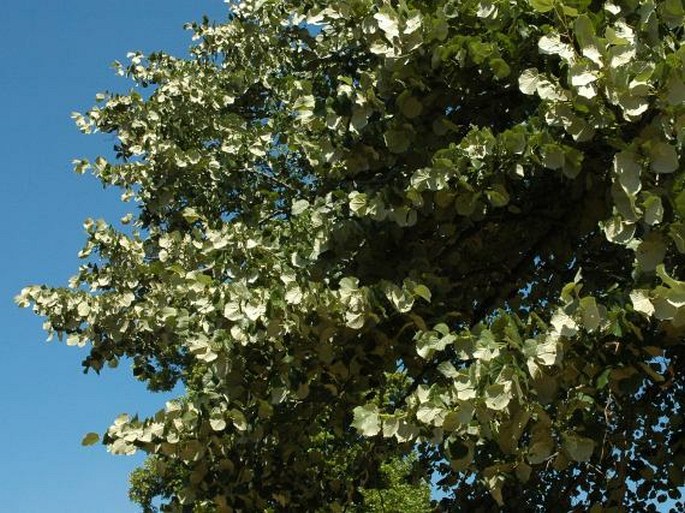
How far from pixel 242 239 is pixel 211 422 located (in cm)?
179

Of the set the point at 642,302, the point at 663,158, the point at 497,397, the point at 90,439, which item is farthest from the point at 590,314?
the point at 90,439

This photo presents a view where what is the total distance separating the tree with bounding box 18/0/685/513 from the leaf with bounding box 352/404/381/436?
2 centimetres

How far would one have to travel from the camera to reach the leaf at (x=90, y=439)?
7.74m

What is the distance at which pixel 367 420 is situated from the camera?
6.35 m

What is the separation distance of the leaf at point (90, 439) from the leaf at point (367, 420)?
2.53 m

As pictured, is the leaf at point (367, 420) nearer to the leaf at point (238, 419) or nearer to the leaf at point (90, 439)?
the leaf at point (238, 419)

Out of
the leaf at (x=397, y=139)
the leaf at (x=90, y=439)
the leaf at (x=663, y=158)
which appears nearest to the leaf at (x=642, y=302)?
the leaf at (x=663, y=158)

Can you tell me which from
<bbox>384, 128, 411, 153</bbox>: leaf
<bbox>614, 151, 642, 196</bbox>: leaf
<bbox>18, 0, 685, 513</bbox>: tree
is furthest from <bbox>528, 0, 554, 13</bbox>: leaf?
<bbox>384, 128, 411, 153</bbox>: leaf

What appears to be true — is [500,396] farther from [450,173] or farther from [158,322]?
[158,322]

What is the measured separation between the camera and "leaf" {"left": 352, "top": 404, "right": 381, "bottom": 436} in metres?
6.30

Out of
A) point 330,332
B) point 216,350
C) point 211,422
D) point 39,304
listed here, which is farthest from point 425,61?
point 39,304

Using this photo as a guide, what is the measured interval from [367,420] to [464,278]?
2.21 meters

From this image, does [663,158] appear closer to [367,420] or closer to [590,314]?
[590,314]

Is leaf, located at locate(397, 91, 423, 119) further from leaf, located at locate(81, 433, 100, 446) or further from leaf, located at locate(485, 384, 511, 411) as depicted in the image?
leaf, located at locate(81, 433, 100, 446)
